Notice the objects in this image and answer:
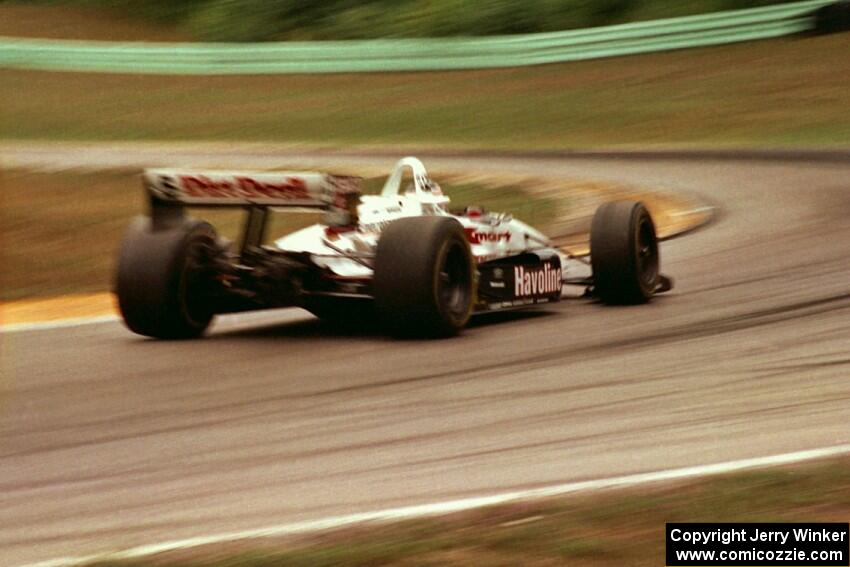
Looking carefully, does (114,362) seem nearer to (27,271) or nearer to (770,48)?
(27,271)

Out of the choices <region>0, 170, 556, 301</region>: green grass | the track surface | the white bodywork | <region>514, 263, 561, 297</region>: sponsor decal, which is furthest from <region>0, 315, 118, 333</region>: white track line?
<region>514, 263, 561, 297</region>: sponsor decal

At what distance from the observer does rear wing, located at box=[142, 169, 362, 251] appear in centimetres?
904

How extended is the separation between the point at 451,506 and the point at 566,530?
51 centimetres

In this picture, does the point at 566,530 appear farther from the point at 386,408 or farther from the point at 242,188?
the point at 242,188

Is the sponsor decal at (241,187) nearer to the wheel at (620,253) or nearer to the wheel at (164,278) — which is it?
the wheel at (164,278)

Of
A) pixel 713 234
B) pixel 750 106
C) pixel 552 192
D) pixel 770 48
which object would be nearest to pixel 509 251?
pixel 713 234

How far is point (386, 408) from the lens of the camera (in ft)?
23.5

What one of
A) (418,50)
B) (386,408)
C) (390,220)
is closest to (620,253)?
(390,220)

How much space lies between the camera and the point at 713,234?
46.0ft

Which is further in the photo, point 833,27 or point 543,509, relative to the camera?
point 833,27

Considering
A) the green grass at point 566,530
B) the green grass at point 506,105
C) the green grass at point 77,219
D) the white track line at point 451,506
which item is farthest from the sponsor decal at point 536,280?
the green grass at point 506,105

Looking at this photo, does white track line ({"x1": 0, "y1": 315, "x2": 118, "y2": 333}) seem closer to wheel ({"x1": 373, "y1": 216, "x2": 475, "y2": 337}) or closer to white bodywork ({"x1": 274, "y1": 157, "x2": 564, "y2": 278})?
white bodywork ({"x1": 274, "y1": 157, "x2": 564, "y2": 278})

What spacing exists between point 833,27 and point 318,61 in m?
9.70

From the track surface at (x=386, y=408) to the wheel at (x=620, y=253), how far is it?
0.19m
